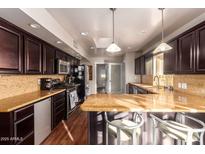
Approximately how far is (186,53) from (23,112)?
2771 millimetres

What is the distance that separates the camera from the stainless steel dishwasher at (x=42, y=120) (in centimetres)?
266

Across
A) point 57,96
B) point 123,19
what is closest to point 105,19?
point 123,19

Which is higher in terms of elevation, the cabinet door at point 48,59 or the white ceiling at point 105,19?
the white ceiling at point 105,19

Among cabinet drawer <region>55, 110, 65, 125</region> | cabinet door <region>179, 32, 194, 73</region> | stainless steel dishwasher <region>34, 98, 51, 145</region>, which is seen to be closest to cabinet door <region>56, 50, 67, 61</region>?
cabinet drawer <region>55, 110, 65, 125</region>

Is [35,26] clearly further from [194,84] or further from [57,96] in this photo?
[194,84]

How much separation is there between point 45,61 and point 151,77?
12.6 ft

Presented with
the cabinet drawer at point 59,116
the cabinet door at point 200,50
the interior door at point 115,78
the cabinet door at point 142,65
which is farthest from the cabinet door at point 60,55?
the interior door at point 115,78

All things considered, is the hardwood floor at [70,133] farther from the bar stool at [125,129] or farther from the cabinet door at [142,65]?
the cabinet door at [142,65]

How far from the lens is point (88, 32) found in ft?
13.1

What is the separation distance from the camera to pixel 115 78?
330 inches

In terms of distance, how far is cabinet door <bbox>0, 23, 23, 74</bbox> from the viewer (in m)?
2.22

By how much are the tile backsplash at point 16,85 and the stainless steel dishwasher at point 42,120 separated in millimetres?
566
